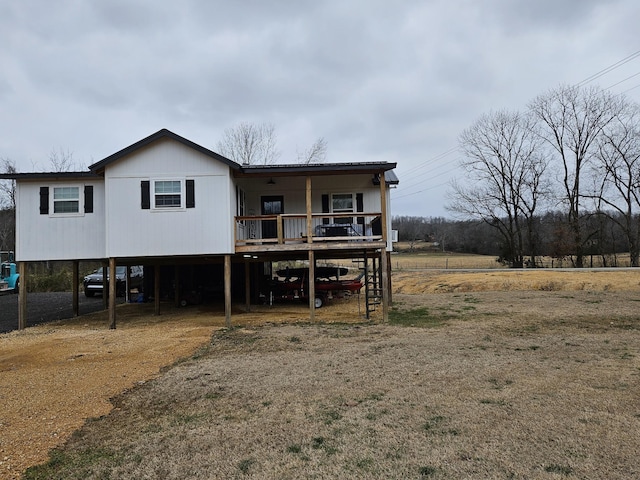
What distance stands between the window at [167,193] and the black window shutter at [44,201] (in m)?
3.63

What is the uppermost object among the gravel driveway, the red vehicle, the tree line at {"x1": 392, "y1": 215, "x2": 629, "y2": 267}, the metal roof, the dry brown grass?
the metal roof

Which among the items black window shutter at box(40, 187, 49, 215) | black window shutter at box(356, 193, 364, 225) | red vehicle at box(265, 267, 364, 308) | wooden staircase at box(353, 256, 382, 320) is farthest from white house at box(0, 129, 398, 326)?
red vehicle at box(265, 267, 364, 308)

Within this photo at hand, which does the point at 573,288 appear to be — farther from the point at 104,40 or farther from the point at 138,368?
the point at 104,40

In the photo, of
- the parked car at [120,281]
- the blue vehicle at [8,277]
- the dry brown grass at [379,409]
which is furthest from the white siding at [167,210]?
the blue vehicle at [8,277]

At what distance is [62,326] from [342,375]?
1145cm

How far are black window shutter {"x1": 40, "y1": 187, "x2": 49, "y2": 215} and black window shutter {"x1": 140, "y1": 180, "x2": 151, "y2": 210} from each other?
3289mm

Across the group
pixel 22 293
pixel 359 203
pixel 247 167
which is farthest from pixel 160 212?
pixel 359 203

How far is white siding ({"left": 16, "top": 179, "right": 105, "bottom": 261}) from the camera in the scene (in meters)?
13.5

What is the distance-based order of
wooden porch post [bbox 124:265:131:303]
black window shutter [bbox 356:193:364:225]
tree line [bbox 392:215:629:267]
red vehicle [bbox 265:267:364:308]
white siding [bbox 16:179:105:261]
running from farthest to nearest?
tree line [bbox 392:215:629:267], wooden porch post [bbox 124:265:131:303], red vehicle [bbox 265:267:364:308], black window shutter [bbox 356:193:364:225], white siding [bbox 16:179:105:261]

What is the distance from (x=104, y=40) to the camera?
16.7 m

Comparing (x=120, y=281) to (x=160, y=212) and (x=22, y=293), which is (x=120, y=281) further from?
(x=160, y=212)

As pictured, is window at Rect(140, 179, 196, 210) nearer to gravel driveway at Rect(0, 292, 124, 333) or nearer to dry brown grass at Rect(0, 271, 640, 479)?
dry brown grass at Rect(0, 271, 640, 479)

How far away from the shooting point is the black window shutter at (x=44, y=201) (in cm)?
1356

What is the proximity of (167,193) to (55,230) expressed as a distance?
3893 mm
